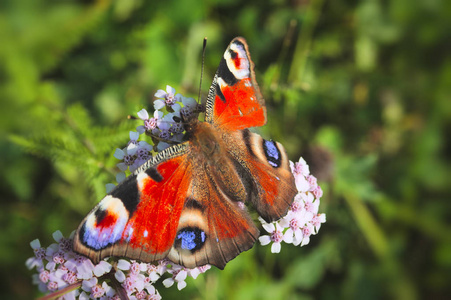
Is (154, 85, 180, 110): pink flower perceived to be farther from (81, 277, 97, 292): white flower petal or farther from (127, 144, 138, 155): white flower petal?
(81, 277, 97, 292): white flower petal

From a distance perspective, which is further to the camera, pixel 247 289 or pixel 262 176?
pixel 247 289

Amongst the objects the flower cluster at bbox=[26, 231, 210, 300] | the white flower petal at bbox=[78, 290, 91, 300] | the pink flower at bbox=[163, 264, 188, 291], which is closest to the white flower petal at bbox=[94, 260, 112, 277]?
the flower cluster at bbox=[26, 231, 210, 300]

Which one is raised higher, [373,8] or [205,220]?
[373,8]

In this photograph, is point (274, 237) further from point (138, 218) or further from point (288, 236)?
point (138, 218)

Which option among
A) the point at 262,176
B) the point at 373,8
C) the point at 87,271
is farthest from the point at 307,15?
the point at 87,271

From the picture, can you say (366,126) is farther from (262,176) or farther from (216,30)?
(262,176)

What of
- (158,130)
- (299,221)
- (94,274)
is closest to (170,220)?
(94,274)
